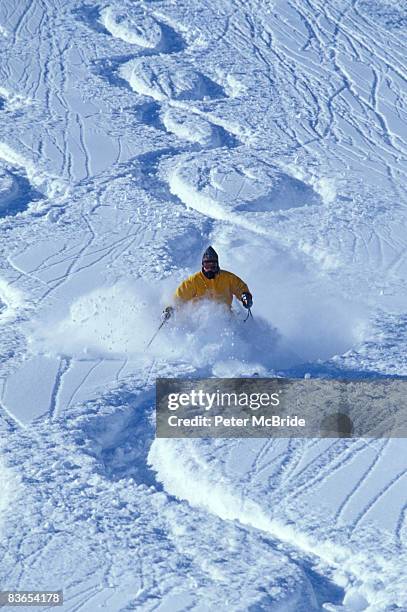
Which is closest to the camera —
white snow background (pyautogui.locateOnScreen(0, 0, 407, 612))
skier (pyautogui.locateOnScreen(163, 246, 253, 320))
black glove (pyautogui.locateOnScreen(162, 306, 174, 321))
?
white snow background (pyautogui.locateOnScreen(0, 0, 407, 612))

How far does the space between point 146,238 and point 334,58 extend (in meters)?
7.28

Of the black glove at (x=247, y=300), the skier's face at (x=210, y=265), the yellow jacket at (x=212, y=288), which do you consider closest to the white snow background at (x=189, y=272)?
the yellow jacket at (x=212, y=288)

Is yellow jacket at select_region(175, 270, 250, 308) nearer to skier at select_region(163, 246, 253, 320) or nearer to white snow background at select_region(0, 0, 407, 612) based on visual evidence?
skier at select_region(163, 246, 253, 320)

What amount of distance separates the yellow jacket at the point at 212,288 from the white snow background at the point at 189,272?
150 millimetres

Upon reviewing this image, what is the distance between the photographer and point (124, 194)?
13.6m

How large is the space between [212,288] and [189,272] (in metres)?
1.75

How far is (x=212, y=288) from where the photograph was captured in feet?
31.8

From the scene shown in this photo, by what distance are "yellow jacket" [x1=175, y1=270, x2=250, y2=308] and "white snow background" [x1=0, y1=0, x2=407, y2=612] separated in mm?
150

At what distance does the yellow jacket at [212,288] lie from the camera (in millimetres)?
9656

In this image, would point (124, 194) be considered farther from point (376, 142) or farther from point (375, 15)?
point (375, 15)

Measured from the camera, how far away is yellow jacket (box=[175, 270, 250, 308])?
9656 millimetres

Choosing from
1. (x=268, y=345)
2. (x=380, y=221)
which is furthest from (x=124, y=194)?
(x=268, y=345)

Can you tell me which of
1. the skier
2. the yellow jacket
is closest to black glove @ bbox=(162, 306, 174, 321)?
the skier

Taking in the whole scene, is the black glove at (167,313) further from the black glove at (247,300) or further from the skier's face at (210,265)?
the black glove at (247,300)
